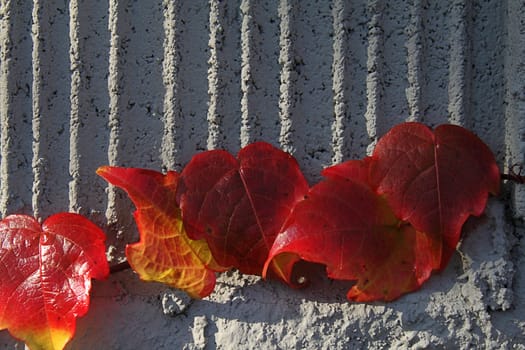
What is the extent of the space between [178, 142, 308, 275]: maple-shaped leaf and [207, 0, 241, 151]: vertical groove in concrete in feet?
0.14

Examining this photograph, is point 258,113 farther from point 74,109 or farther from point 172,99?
point 74,109

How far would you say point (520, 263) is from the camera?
1.97ft

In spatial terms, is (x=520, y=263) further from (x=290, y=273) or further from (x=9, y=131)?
(x=9, y=131)

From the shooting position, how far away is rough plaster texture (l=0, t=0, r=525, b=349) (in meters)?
0.60

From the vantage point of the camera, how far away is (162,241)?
62 cm

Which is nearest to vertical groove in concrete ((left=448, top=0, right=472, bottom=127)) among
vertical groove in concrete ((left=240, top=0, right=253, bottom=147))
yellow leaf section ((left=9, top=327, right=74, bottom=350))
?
vertical groove in concrete ((left=240, top=0, right=253, bottom=147))

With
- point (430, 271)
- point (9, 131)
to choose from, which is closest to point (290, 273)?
point (430, 271)

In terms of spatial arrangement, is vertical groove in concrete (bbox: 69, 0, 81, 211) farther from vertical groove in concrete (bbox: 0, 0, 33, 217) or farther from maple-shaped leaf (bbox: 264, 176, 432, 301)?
maple-shaped leaf (bbox: 264, 176, 432, 301)

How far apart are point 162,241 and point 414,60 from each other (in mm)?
348

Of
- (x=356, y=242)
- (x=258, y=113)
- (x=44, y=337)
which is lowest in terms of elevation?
(x=44, y=337)

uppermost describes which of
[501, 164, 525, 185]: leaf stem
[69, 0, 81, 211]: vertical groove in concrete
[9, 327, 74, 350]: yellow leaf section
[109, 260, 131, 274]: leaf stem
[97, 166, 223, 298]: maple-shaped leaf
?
[69, 0, 81, 211]: vertical groove in concrete

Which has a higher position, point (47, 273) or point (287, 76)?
point (287, 76)

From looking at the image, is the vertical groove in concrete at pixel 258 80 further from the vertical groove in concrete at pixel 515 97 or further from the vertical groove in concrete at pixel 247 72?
the vertical groove in concrete at pixel 515 97

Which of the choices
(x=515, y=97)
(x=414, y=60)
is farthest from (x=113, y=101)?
(x=515, y=97)
